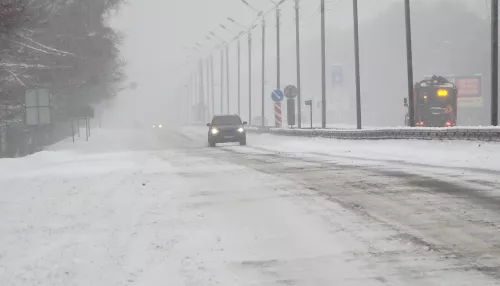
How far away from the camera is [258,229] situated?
8.49 meters

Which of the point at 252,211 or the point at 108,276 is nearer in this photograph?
the point at 108,276

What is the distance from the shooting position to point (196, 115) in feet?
392

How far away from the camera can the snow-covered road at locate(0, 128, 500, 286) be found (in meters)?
6.46

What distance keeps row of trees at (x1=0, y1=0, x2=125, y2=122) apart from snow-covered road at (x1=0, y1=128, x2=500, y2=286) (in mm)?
13252

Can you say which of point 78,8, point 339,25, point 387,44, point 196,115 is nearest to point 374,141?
point 78,8

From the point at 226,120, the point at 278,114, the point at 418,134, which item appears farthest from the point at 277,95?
the point at 418,134

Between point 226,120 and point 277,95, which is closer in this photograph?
point 226,120

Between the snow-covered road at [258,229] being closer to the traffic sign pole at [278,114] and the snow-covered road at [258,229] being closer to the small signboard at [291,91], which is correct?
the small signboard at [291,91]

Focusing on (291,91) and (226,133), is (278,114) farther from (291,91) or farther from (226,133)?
(226,133)

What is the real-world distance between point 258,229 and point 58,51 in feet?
78.9

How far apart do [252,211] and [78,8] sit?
2766 centimetres

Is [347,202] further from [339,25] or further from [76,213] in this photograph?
[339,25]

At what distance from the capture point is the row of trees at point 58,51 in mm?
27375

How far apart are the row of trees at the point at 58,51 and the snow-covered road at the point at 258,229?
43.5 feet
